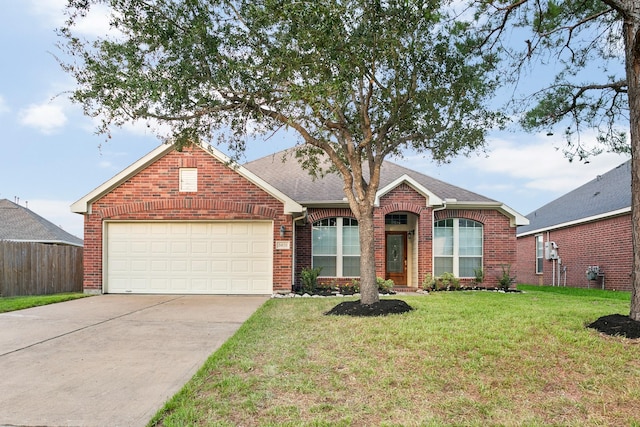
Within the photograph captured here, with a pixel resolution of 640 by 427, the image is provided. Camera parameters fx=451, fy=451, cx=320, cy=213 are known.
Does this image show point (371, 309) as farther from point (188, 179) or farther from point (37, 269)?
point (37, 269)

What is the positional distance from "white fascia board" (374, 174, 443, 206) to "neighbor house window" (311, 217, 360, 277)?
1.29 m

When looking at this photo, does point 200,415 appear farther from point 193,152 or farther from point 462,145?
point 193,152

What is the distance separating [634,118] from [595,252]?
1242 centimetres

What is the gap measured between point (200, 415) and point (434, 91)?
7.48 meters

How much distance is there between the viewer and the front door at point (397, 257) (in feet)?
52.6

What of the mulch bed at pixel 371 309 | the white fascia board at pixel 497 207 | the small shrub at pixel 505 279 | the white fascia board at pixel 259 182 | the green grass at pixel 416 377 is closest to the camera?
the green grass at pixel 416 377

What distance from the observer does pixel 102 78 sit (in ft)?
25.3

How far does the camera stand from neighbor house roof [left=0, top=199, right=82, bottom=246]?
21.1m

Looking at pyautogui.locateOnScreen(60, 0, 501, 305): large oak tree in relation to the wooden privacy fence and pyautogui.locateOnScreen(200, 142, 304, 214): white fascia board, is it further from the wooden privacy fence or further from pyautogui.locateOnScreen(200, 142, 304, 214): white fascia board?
the wooden privacy fence

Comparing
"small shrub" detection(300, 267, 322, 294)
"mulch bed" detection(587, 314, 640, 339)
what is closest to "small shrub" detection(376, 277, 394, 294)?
"small shrub" detection(300, 267, 322, 294)

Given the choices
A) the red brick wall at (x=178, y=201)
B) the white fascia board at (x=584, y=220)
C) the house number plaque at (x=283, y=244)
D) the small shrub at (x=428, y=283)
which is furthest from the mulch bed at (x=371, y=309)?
the white fascia board at (x=584, y=220)

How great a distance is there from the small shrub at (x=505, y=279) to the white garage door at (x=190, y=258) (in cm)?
761

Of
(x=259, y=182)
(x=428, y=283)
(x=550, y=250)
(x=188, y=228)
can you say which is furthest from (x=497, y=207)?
(x=188, y=228)

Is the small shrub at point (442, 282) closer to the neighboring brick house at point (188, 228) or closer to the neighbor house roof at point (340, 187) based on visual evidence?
the neighbor house roof at point (340, 187)
